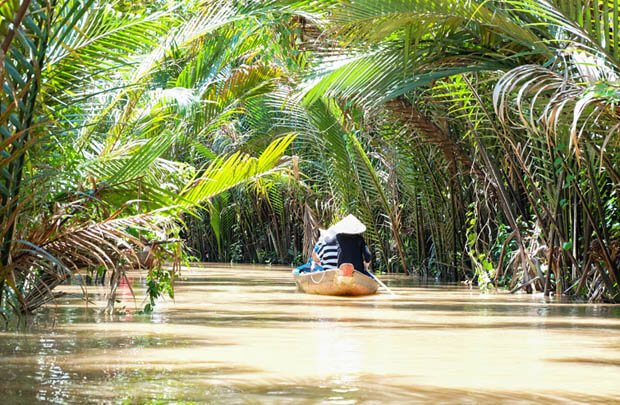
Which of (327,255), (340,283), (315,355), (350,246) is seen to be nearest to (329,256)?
(327,255)

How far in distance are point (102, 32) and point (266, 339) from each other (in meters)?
2.69

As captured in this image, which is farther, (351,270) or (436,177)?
(436,177)

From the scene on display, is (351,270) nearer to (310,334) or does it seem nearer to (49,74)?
(310,334)

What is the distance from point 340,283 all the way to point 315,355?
719 cm

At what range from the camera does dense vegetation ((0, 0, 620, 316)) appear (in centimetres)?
615

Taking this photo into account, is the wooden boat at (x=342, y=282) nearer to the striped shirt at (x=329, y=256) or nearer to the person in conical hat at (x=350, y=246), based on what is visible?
the person in conical hat at (x=350, y=246)

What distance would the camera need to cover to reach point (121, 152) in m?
9.17

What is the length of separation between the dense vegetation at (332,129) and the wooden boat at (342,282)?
150 cm

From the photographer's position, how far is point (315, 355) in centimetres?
665

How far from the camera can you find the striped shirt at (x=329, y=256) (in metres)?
14.9

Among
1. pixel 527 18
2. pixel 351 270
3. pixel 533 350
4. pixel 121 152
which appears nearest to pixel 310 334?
pixel 533 350

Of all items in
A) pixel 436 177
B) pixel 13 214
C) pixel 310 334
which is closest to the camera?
pixel 13 214

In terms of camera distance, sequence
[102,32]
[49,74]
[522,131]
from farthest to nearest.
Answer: [522,131] → [102,32] → [49,74]

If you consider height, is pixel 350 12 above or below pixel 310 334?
above
